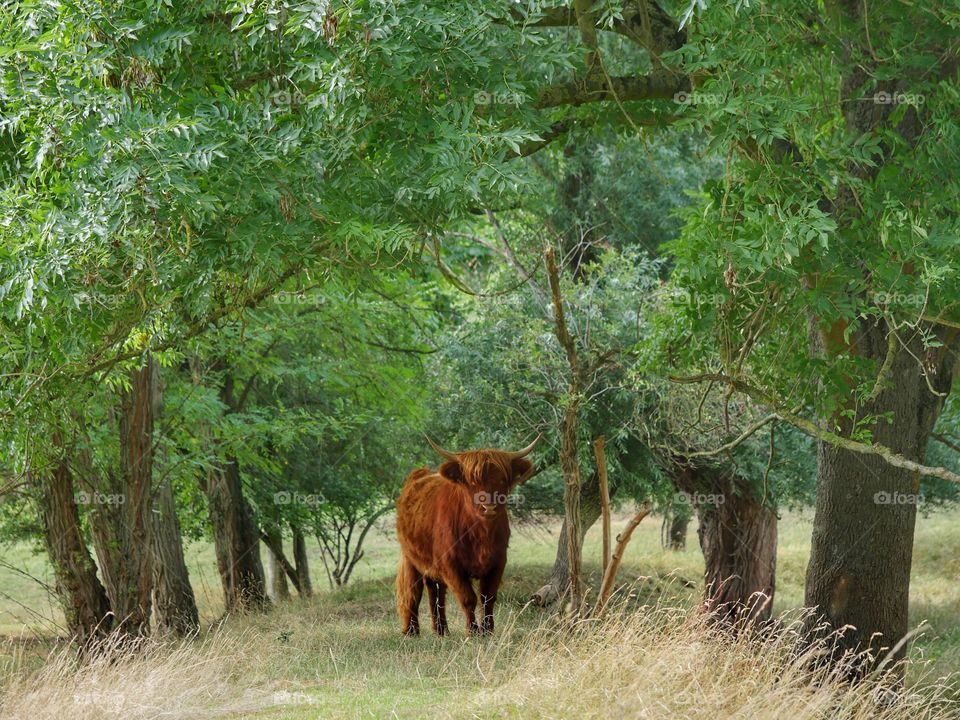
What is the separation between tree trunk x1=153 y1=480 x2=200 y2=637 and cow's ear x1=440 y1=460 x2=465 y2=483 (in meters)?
3.60

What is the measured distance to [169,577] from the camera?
13.2 metres

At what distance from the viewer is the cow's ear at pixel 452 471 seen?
36.7 ft

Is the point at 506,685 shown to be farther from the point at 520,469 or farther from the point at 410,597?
the point at 410,597

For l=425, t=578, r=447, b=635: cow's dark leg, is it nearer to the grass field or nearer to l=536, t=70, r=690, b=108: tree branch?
the grass field

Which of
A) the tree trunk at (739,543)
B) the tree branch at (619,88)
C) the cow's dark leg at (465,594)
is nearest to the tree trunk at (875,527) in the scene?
the tree branch at (619,88)

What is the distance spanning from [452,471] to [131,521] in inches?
140

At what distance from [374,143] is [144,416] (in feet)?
17.0

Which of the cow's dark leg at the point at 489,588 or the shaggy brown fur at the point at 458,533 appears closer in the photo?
the shaggy brown fur at the point at 458,533

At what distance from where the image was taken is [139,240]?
7.46 meters

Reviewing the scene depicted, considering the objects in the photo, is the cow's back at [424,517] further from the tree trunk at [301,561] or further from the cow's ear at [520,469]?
the tree trunk at [301,561]

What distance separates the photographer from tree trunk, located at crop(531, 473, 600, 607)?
17.4 metres

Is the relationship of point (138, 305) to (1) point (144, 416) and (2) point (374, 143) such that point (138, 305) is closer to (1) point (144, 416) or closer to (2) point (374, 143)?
(2) point (374, 143)

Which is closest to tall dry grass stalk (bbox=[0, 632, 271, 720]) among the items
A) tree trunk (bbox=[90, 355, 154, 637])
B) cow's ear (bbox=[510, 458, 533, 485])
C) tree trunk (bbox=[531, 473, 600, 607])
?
tree trunk (bbox=[90, 355, 154, 637])

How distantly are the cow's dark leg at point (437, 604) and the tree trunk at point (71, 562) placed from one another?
136 inches
